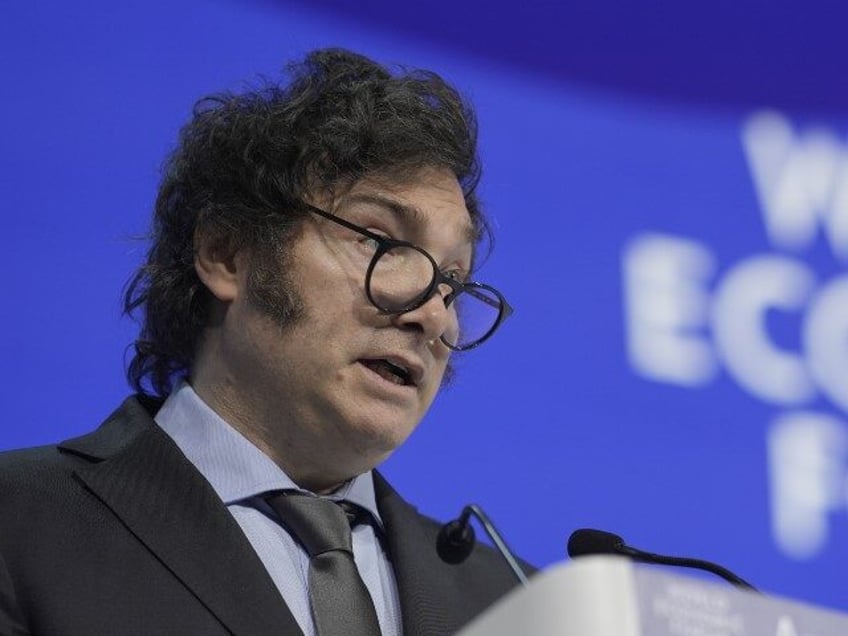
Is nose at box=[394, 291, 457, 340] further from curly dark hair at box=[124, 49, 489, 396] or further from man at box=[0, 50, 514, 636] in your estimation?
curly dark hair at box=[124, 49, 489, 396]

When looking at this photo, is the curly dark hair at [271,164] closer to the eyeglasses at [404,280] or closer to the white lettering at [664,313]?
the eyeglasses at [404,280]

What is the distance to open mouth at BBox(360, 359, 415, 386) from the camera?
200 cm

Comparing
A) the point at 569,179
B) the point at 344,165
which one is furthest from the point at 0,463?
the point at 569,179

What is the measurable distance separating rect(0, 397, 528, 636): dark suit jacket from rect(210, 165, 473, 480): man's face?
6.6 inches

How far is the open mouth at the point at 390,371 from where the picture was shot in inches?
78.6

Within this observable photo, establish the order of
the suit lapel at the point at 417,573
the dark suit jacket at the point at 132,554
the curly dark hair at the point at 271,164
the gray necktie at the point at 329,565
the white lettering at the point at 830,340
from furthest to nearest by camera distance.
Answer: the white lettering at the point at 830,340
the curly dark hair at the point at 271,164
the suit lapel at the point at 417,573
the gray necktie at the point at 329,565
the dark suit jacket at the point at 132,554

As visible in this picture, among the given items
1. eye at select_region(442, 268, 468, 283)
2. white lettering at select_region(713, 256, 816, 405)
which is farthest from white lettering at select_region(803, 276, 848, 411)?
eye at select_region(442, 268, 468, 283)

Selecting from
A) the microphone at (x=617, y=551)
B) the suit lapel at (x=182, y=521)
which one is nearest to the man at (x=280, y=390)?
the suit lapel at (x=182, y=521)

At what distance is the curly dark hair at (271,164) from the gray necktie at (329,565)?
28 centimetres

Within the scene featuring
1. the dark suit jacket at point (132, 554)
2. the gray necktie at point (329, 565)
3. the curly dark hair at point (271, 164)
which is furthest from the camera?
the curly dark hair at point (271, 164)

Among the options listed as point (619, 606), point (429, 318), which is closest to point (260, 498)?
point (429, 318)

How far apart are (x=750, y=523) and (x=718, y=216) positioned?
2.23ft

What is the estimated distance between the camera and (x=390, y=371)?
2.02 m

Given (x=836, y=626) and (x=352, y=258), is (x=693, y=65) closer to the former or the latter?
(x=352, y=258)
